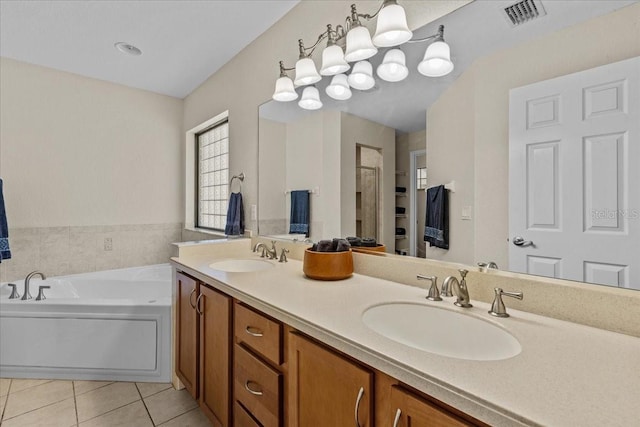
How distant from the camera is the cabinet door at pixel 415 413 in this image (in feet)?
2.03

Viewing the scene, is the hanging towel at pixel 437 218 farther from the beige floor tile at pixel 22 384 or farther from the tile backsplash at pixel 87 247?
the beige floor tile at pixel 22 384

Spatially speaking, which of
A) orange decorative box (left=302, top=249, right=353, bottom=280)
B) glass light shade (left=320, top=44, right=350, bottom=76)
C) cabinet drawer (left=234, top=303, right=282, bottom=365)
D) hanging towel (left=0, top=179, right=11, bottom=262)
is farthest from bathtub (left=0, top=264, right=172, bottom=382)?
glass light shade (left=320, top=44, right=350, bottom=76)

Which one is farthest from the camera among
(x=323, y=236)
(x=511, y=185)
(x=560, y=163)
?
(x=323, y=236)

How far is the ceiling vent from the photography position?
105 centimetres

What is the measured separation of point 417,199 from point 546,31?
2.29ft

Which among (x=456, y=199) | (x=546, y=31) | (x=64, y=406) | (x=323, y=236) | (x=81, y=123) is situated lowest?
(x=64, y=406)

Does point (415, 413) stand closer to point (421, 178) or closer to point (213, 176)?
point (421, 178)

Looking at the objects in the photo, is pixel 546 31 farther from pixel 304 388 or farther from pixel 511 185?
pixel 304 388

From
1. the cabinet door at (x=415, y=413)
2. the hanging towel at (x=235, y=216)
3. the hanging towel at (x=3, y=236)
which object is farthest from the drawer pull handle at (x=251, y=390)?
the hanging towel at (x=3, y=236)

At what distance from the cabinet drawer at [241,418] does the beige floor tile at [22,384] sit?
5.57 feet

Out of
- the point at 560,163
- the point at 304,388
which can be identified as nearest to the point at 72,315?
the point at 304,388

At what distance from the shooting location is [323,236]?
1.87 metres

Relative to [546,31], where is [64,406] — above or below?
below

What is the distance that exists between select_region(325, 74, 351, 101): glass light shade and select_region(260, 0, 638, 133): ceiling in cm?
5
